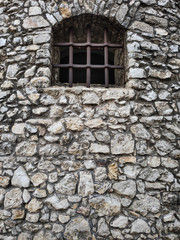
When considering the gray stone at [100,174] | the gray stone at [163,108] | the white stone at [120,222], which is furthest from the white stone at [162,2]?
the white stone at [120,222]

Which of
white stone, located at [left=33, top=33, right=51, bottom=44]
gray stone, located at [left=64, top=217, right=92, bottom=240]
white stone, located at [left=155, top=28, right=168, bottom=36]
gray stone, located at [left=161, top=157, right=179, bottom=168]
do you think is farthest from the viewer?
white stone, located at [left=155, top=28, right=168, bottom=36]

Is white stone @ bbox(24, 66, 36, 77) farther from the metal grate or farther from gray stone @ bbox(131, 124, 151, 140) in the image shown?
gray stone @ bbox(131, 124, 151, 140)

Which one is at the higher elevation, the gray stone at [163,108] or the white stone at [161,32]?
the white stone at [161,32]

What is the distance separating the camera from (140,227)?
218 centimetres

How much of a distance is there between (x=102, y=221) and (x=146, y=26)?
2.35 meters

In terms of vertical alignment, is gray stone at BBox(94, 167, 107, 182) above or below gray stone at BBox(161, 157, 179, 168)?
below

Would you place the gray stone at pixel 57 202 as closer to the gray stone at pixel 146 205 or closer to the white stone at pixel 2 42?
the gray stone at pixel 146 205

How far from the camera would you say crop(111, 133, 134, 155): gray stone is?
2336 mm

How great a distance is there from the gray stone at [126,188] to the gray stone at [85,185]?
26 cm

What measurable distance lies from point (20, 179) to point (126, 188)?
1.13 m

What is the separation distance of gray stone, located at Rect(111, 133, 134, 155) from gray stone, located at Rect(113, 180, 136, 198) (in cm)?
32

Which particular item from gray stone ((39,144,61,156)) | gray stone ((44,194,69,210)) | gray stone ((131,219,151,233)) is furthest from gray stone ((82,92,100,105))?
gray stone ((131,219,151,233))

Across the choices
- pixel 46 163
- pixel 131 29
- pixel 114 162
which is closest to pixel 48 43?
pixel 131 29

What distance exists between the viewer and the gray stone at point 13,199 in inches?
87.4
